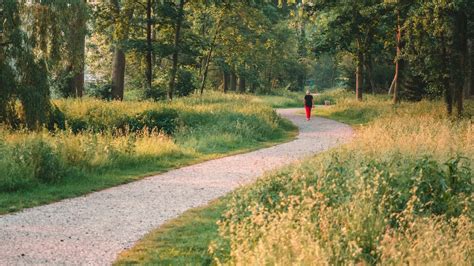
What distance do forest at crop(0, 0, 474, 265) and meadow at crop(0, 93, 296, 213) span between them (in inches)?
2.1

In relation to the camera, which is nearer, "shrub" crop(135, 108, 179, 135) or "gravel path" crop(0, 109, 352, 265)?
"gravel path" crop(0, 109, 352, 265)

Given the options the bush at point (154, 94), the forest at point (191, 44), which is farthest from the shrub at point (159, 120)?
the bush at point (154, 94)

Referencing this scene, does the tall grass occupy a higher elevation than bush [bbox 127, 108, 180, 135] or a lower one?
lower

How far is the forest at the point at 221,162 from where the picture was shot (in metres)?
6.14

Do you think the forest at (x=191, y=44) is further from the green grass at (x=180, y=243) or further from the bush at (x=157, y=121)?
the green grass at (x=180, y=243)

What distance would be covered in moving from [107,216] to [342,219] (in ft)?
13.5

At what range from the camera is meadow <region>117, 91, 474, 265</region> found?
522cm

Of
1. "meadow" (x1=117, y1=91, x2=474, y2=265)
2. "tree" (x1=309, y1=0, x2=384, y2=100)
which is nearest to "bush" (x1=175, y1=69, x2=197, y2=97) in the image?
"tree" (x1=309, y1=0, x2=384, y2=100)

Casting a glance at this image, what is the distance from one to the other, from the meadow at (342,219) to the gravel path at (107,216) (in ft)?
1.49

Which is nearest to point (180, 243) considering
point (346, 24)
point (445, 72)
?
point (445, 72)

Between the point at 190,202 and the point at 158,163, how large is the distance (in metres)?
4.30

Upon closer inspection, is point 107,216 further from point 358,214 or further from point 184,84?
point 184,84

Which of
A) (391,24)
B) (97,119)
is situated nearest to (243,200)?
(97,119)

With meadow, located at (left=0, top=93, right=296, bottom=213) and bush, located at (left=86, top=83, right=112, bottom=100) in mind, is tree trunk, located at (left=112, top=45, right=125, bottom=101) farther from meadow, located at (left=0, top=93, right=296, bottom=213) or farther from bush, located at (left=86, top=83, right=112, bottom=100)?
meadow, located at (left=0, top=93, right=296, bottom=213)
